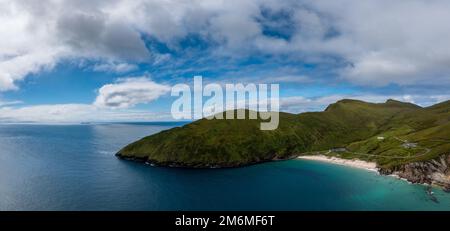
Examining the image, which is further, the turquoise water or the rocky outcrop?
the rocky outcrop

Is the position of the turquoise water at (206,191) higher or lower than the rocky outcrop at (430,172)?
lower

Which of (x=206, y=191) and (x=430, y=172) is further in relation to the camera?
(x=430, y=172)

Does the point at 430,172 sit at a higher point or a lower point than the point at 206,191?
higher

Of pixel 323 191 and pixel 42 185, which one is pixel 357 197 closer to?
pixel 323 191

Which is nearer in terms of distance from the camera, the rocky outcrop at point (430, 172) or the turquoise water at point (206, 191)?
the turquoise water at point (206, 191)
